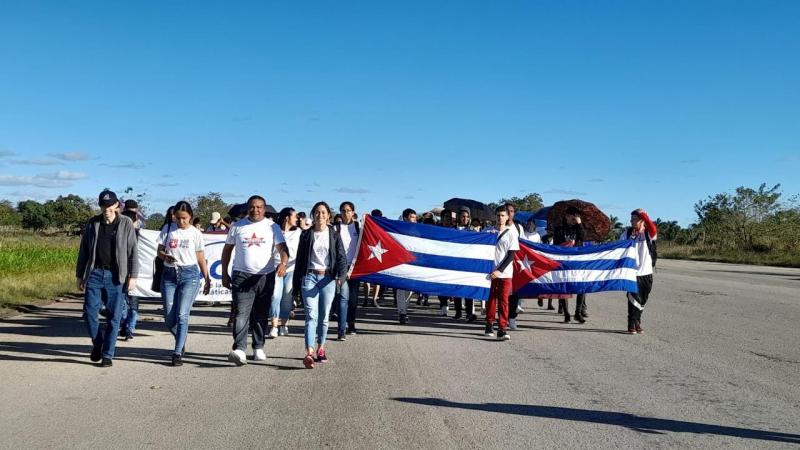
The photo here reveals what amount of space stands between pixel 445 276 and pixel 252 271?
494 cm

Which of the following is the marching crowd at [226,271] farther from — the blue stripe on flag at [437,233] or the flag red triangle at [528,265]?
the flag red triangle at [528,265]

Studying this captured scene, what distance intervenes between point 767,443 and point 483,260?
727 centimetres

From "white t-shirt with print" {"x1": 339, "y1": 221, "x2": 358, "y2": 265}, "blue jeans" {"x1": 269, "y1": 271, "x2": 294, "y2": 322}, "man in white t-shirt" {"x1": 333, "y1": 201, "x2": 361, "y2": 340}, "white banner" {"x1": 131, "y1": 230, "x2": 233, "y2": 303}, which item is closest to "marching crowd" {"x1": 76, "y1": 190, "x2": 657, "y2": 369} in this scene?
"blue jeans" {"x1": 269, "y1": 271, "x2": 294, "y2": 322}

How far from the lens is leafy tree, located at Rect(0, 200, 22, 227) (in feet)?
205

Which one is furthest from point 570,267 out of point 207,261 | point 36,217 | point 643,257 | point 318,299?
point 36,217

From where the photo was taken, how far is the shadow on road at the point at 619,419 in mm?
5676

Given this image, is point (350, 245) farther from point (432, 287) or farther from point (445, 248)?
point (445, 248)

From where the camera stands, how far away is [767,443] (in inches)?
214

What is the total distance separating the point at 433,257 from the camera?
1253 cm

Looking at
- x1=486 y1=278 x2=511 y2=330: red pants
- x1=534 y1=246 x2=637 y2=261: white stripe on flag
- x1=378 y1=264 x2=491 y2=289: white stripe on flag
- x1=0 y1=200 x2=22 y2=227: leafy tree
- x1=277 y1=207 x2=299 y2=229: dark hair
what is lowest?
x1=486 y1=278 x2=511 y2=330: red pants

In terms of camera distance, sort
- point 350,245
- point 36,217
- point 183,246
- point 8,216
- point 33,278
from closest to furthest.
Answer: point 183,246
point 350,245
point 33,278
point 8,216
point 36,217

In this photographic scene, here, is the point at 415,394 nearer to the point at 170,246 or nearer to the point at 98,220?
the point at 170,246

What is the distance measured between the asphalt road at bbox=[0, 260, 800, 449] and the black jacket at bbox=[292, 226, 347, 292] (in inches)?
43.0

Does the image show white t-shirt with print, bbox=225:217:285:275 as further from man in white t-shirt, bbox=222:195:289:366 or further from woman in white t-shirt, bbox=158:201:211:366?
woman in white t-shirt, bbox=158:201:211:366
